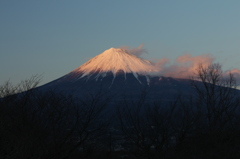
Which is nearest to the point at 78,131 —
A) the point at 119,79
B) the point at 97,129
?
the point at 97,129

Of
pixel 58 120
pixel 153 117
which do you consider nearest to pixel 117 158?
pixel 153 117

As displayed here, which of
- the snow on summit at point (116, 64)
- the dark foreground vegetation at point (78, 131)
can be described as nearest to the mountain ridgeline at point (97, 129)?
the dark foreground vegetation at point (78, 131)

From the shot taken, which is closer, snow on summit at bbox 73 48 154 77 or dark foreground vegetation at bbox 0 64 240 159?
dark foreground vegetation at bbox 0 64 240 159

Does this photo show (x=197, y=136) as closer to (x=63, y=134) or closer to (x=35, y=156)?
(x=63, y=134)

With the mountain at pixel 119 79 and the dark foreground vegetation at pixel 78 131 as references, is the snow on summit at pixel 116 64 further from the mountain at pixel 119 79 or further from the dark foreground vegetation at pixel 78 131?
the dark foreground vegetation at pixel 78 131

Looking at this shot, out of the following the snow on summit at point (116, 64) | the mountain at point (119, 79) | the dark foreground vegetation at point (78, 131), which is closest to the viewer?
the dark foreground vegetation at point (78, 131)

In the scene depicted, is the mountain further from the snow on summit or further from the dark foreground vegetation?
the dark foreground vegetation

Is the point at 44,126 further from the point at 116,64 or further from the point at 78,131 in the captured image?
the point at 116,64

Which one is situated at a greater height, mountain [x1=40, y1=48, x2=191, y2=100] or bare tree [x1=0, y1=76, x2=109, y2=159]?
mountain [x1=40, y1=48, x2=191, y2=100]

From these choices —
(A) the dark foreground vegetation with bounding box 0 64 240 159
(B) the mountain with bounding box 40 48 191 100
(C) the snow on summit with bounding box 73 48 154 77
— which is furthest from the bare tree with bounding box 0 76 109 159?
(C) the snow on summit with bounding box 73 48 154 77
